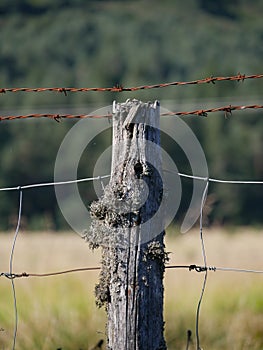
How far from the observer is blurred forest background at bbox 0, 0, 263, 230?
37000mm

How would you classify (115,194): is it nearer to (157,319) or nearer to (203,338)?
(157,319)

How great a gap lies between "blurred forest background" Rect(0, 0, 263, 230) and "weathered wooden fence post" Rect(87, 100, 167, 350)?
1617 centimetres

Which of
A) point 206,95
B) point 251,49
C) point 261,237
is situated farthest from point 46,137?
point 261,237

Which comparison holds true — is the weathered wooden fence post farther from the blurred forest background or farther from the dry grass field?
the blurred forest background

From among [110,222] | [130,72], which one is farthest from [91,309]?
[130,72]

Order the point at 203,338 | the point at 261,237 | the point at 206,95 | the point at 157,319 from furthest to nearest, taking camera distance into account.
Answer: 1. the point at 206,95
2. the point at 261,237
3. the point at 203,338
4. the point at 157,319

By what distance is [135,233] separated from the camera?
3.32 meters

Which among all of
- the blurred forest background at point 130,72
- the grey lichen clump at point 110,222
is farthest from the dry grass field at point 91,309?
the blurred forest background at point 130,72

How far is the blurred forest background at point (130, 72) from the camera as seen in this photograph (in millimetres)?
37000

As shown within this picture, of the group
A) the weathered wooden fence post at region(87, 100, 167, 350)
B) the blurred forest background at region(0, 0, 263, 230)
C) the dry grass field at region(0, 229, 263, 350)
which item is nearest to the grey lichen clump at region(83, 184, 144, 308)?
Result: the weathered wooden fence post at region(87, 100, 167, 350)

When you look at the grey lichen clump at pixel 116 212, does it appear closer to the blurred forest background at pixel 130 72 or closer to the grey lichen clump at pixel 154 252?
the grey lichen clump at pixel 154 252

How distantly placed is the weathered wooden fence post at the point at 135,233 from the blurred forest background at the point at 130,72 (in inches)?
636

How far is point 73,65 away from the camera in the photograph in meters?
56.4

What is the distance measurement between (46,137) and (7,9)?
30574 millimetres
